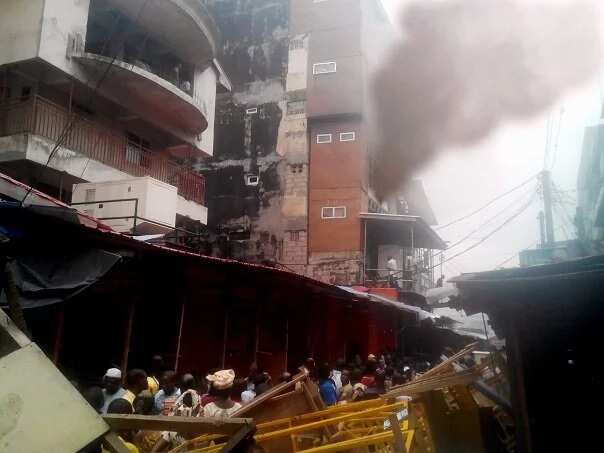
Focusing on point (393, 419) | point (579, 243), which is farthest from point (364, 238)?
point (393, 419)

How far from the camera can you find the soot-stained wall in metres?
23.7

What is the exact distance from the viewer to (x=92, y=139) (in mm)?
13188

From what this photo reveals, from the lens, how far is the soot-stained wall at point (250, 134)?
933 inches

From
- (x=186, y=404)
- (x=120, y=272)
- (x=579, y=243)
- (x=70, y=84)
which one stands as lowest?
(x=186, y=404)

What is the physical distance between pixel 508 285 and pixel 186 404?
12.0ft

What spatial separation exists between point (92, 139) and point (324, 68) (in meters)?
14.0

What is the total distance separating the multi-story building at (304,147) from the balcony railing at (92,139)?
691 centimetres

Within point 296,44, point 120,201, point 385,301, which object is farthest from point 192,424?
point 296,44

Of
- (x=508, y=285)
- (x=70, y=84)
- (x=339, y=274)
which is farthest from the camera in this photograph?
(x=339, y=274)

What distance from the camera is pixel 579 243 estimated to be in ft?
74.4

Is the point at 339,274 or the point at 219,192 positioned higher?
the point at 219,192

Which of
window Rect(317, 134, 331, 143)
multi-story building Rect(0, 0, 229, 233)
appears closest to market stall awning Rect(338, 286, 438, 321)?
multi-story building Rect(0, 0, 229, 233)

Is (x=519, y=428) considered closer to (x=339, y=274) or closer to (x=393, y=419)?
(x=393, y=419)

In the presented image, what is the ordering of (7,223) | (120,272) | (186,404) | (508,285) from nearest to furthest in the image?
(508,285) → (186,404) → (7,223) → (120,272)
